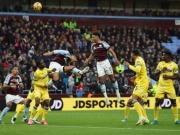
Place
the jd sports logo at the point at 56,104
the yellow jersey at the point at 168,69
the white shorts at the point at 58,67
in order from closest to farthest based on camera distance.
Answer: the yellow jersey at the point at 168,69 < the white shorts at the point at 58,67 < the jd sports logo at the point at 56,104

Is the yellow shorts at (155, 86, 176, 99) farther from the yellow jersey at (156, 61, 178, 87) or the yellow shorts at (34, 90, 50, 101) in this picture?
the yellow shorts at (34, 90, 50, 101)

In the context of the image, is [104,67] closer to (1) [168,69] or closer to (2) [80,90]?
(1) [168,69]

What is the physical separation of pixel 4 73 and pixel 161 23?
22.9 meters

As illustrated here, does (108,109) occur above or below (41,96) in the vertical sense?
below

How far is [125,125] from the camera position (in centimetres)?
2222

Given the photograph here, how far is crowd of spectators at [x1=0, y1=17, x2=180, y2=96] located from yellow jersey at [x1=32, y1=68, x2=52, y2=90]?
13.7 metres

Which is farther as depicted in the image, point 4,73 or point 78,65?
point 78,65

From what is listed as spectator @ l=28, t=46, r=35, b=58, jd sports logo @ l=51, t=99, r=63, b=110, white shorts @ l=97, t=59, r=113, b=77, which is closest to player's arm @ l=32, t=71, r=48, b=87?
white shorts @ l=97, t=59, r=113, b=77

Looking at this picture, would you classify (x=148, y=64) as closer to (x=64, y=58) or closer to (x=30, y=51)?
(x=30, y=51)

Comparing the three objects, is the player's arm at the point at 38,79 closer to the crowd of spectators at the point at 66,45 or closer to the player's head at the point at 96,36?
the player's head at the point at 96,36

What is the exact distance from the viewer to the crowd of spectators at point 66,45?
3922 centimetres

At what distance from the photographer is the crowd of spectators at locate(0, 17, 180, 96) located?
129 feet

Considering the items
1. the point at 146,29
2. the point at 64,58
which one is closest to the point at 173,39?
the point at 146,29

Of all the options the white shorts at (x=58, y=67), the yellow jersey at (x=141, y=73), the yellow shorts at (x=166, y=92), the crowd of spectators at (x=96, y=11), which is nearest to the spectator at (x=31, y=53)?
the crowd of spectators at (x=96, y=11)
